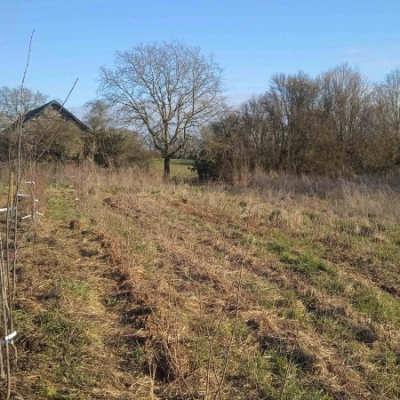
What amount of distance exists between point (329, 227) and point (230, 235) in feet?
7.69

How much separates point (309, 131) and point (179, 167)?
998 cm

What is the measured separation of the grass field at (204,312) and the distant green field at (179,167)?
19.3 metres

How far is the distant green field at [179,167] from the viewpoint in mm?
27469

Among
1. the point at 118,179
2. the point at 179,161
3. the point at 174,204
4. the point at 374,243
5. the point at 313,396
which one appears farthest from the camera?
the point at 179,161

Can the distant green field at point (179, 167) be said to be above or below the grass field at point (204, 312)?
above

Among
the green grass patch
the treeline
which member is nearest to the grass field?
the green grass patch

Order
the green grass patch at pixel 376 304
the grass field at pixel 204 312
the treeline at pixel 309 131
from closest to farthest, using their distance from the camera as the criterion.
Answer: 1. the grass field at pixel 204 312
2. the green grass patch at pixel 376 304
3. the treeline at pixel 309 131

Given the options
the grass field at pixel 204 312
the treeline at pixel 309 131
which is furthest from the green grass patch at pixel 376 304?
the treeline at pixel 309 131

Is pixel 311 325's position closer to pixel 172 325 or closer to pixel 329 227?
pixel 172 325

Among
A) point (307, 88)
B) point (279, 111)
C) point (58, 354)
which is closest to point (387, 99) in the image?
point (307, 88)

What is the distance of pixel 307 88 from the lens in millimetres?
25516

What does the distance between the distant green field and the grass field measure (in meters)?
19.3

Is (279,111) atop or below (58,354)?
atop

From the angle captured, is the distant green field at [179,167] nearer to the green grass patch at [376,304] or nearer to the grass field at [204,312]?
the grass field at [204,312]
